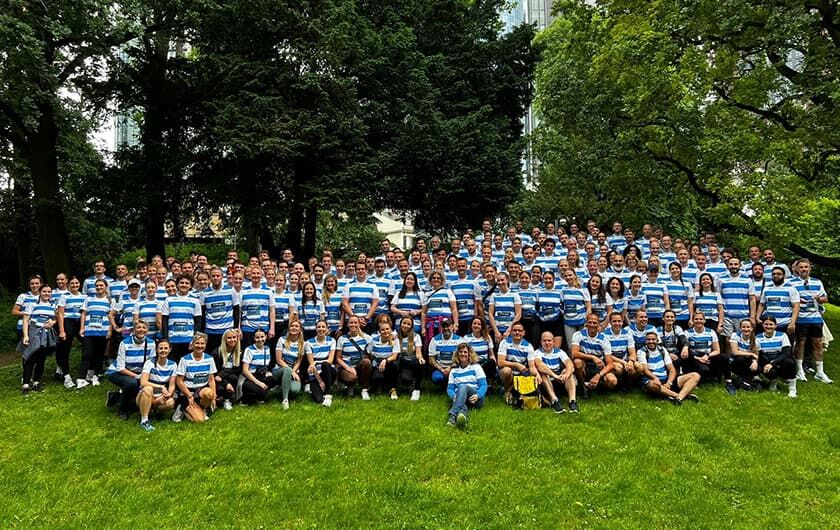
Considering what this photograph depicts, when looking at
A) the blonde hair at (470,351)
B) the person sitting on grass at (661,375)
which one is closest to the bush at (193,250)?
the blonde hair at (470,351)

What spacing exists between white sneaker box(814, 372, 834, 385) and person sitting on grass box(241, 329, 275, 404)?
28.8 feet

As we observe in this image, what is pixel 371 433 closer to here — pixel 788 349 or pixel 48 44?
pixel 788 349

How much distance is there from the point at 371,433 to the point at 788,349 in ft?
21.0

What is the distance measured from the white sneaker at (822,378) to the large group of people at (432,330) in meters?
0.03

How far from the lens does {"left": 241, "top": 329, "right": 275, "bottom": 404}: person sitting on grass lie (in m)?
7.94

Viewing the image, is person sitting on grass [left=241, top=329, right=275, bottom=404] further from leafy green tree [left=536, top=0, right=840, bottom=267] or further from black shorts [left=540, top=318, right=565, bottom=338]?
leafy green tree [left=536, top=0, right=840, bottom=267]

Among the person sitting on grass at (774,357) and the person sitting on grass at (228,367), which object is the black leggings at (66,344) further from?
the person sitting on grass at (774,357)

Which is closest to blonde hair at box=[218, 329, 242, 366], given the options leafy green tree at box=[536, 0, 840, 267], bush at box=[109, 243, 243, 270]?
leafy green tree at box=[536, 0, 840, 267]

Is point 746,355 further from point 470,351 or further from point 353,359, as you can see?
point 353,359

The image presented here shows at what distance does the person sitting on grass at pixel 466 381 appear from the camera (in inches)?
295

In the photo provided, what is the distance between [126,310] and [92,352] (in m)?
1.23

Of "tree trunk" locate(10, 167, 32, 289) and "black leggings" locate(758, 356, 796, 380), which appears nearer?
"black leggings" locate(758, 356, 796, 380)

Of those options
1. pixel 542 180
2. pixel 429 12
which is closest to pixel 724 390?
pixel 542 180

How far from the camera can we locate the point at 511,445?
21.4 feet
